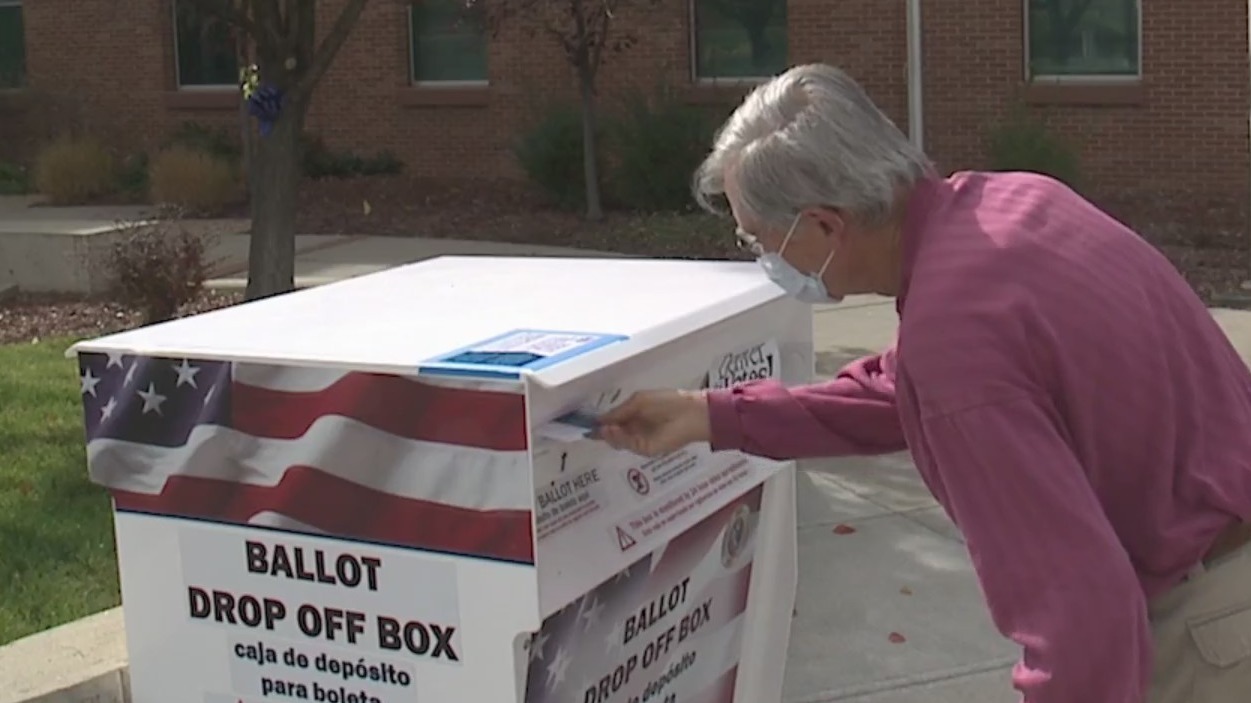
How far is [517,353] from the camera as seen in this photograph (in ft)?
8.86

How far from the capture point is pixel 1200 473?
234 centimetres

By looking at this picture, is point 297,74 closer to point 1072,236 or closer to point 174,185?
point 1072,236

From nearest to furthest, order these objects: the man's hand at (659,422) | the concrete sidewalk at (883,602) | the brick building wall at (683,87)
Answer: the man's hand at (659,422), the concrete sidewalk at (883,602), the brick building wall at (683,87)

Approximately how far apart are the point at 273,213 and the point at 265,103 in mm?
723

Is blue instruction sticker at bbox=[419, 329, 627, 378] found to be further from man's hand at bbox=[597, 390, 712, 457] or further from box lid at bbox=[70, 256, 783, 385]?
man's hand at bbox=[597, 390, 712, 457]

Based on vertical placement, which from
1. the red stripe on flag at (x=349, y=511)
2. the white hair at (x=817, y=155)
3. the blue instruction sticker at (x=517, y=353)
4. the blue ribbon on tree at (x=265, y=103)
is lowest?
the red stripe on flag at (x=349, y=511)

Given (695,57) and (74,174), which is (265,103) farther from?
(74,174)

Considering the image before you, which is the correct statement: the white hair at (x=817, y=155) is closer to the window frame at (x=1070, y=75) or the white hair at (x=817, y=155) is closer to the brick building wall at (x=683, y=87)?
the brick building wall at (x=683, y=87)

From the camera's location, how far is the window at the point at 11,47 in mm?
23156

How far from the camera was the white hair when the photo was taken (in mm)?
2305

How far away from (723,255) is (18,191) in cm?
1051

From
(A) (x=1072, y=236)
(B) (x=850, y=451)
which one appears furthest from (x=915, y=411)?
(B) (x=850, y=451)

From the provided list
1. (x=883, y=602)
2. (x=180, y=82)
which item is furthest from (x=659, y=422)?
(x=180, y=82)

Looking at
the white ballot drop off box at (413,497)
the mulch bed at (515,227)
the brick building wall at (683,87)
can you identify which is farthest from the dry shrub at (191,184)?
the white ballot drop off box at (413,497)
